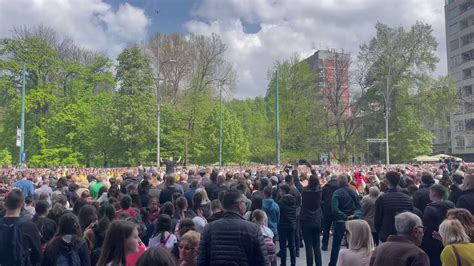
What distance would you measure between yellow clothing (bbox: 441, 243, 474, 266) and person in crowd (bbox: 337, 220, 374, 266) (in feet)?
2.27

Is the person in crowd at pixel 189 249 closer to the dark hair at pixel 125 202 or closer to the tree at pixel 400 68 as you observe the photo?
the dark hair at pixel 125 202

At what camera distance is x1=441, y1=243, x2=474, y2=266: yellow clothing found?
3939 mm

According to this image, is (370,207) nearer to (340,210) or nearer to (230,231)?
(340,210)

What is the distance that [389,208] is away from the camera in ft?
22.2

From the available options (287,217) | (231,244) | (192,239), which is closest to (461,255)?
(231,244)

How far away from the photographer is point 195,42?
171ft

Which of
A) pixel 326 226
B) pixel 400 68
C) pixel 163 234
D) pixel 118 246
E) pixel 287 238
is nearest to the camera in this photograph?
pixel 118 246

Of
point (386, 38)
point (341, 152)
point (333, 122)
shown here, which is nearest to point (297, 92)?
point (333, 122)

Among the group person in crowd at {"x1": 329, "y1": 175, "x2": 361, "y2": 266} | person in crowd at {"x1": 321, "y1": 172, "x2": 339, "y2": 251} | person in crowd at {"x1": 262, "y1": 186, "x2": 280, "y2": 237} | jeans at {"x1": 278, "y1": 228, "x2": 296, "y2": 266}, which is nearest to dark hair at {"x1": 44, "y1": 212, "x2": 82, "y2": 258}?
person in crowd at {"x1": 262, "y1": 186, "x2": 280, "y2": 237}

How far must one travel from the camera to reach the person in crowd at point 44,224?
601 centimetres

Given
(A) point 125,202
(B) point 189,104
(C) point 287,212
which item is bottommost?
(C) point 287,212

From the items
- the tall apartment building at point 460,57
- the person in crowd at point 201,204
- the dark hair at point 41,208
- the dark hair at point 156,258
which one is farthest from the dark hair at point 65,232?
the tall apartment building at point 460,57

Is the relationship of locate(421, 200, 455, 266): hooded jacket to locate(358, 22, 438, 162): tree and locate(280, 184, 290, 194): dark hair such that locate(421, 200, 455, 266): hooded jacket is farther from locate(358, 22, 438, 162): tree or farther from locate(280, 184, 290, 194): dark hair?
locate(358, 22, 438, 162): tree

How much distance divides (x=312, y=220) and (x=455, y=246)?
181 inches
